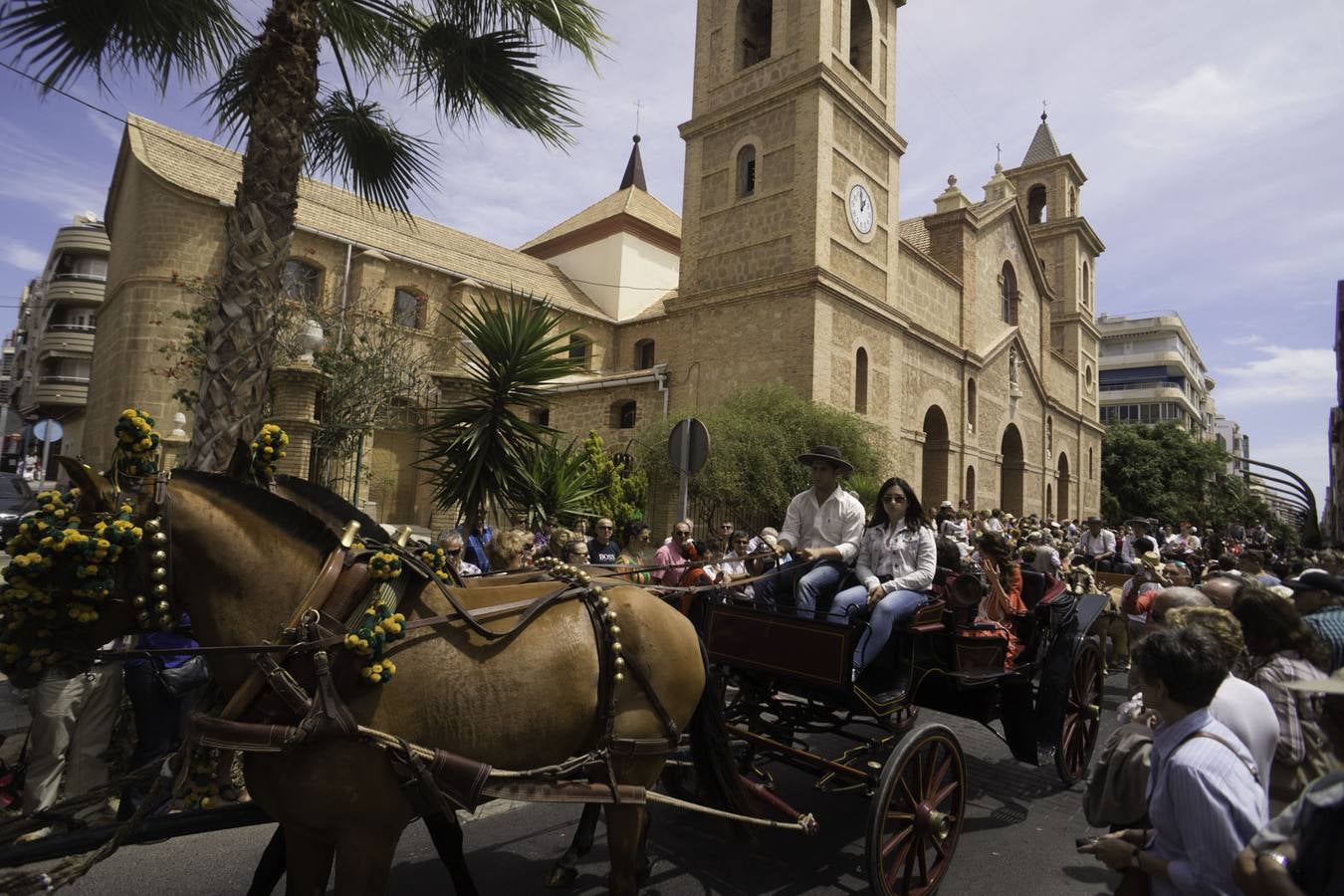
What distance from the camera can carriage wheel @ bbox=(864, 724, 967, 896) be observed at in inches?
137

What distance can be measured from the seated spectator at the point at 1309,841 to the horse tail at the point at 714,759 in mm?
2230

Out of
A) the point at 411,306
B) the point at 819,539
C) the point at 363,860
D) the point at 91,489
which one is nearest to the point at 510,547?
the point at 819,539

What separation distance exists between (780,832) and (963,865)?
1.04 meters

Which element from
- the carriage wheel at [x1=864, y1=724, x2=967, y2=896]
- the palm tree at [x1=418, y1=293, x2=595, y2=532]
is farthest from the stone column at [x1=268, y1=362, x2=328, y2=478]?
the carriage wheel at [x1=864, y1=724, x2=967, y2=896]

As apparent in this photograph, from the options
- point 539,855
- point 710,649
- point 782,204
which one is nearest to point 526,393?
point 710,649

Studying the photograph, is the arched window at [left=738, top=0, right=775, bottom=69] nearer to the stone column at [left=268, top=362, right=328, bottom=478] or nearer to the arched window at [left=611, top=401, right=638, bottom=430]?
the arched window at [left=611, top=401, right=638, bottom=430]

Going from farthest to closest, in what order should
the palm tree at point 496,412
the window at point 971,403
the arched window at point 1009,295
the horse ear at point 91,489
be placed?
the arched window at point 1009,295 < the window at point 971,403 < the palm tree at point 496,412 < the horse ear at point 91,489

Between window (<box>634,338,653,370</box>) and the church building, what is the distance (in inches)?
5.6

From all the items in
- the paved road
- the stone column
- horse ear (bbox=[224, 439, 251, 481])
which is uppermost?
the stone column

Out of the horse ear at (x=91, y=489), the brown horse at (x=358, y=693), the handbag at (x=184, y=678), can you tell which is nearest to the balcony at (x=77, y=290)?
the handbag at (x=184, y=678)

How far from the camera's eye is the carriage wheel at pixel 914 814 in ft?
11.4

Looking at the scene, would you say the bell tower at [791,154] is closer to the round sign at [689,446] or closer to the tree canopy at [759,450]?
the tree canopy at [759,450]

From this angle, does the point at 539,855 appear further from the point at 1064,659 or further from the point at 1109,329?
the point at 1109,329

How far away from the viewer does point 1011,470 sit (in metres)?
30.8
